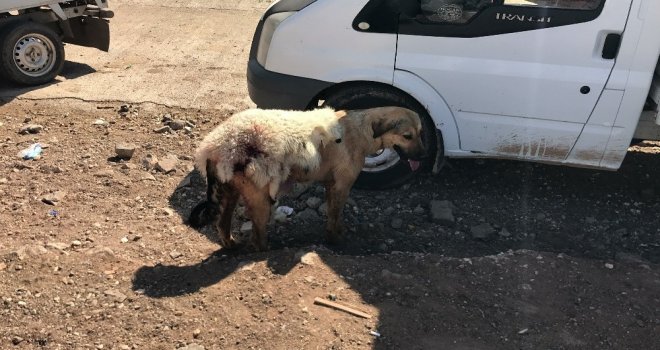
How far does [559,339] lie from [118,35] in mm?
9486

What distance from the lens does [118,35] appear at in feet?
35.4

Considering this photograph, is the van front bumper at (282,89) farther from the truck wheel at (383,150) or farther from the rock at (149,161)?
the rock at (149,161)

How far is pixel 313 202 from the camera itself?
231 inches

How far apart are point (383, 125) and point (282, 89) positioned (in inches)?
50.2

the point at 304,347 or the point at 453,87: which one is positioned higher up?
the point at 453,87

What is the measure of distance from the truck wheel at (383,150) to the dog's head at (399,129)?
536 mm

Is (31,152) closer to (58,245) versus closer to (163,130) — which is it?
(163,130)

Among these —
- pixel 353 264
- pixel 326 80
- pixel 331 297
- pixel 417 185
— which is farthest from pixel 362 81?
pixel 331 297

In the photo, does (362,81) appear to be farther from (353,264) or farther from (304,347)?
Result: (304,347)

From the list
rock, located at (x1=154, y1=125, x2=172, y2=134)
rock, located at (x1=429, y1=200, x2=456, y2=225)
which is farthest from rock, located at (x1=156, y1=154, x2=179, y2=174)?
rock, located at (x1=429, y1=200, x2=456, y2=225)

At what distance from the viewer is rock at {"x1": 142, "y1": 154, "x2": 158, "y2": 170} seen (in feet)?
20.5

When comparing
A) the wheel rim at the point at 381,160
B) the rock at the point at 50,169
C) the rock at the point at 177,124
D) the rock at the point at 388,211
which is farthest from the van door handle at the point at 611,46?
the rock at the point at 50,169

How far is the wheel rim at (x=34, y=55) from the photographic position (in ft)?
27.1

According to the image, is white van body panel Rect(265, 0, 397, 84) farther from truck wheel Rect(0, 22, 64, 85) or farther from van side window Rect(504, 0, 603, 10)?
truck wheel Rect(0, 22, 64, 85)
